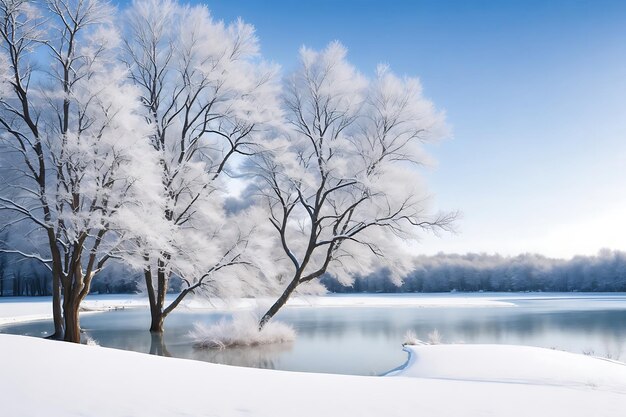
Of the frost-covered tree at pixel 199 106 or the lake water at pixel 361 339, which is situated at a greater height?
the frost-covered tree at pixel 199 106

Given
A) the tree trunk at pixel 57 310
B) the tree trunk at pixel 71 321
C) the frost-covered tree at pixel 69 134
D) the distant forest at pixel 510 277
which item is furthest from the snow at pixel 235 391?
the distant forest at pixel 510 277

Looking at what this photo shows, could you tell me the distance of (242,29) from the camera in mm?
19000

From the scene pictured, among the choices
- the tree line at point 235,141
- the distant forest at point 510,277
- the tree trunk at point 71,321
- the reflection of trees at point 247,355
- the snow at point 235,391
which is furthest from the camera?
the distant forest at point 510,277

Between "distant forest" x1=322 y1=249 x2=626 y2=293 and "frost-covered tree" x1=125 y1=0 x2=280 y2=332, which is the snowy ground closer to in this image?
"frost-covered tree" x1=125 y1=0 x2=280 y2=332

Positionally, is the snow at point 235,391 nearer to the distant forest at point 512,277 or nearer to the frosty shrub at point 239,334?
the frosty shrub at point 239,334

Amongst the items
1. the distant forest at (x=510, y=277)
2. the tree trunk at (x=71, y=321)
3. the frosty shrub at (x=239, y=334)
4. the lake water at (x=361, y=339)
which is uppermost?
the tree trunk at (x=71, y=321)

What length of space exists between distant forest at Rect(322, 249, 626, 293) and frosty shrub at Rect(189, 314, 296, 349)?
72.9m

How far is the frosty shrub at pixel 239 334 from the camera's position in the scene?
16.9 metres

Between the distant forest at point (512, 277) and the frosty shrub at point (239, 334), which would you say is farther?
the distant forest at point (512, 277)

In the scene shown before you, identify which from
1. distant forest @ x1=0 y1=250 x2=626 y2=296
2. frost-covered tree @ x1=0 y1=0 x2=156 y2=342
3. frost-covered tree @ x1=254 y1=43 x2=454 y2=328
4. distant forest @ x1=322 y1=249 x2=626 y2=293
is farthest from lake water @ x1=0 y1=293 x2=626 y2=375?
distant forest @ x1=322 y1=249 x2=626 y2=293

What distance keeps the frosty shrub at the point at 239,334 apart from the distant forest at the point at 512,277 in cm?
7291

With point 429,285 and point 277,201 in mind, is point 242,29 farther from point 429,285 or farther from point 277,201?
point 429,285

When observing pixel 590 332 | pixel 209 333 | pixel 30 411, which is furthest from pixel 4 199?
pixel 590 332

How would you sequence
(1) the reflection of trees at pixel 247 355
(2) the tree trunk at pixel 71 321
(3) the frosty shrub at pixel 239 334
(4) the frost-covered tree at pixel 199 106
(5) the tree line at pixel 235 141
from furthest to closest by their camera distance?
1. (4) the frost-covered tree at pixel 199 106
2. (3) the frosty shrub at pixel 239 334
3. (5) the tree line at pixel 235 141
4. (2) the tree trunk at pixel 71 321
5. (1) the reflection of trees at pixel 247 355
